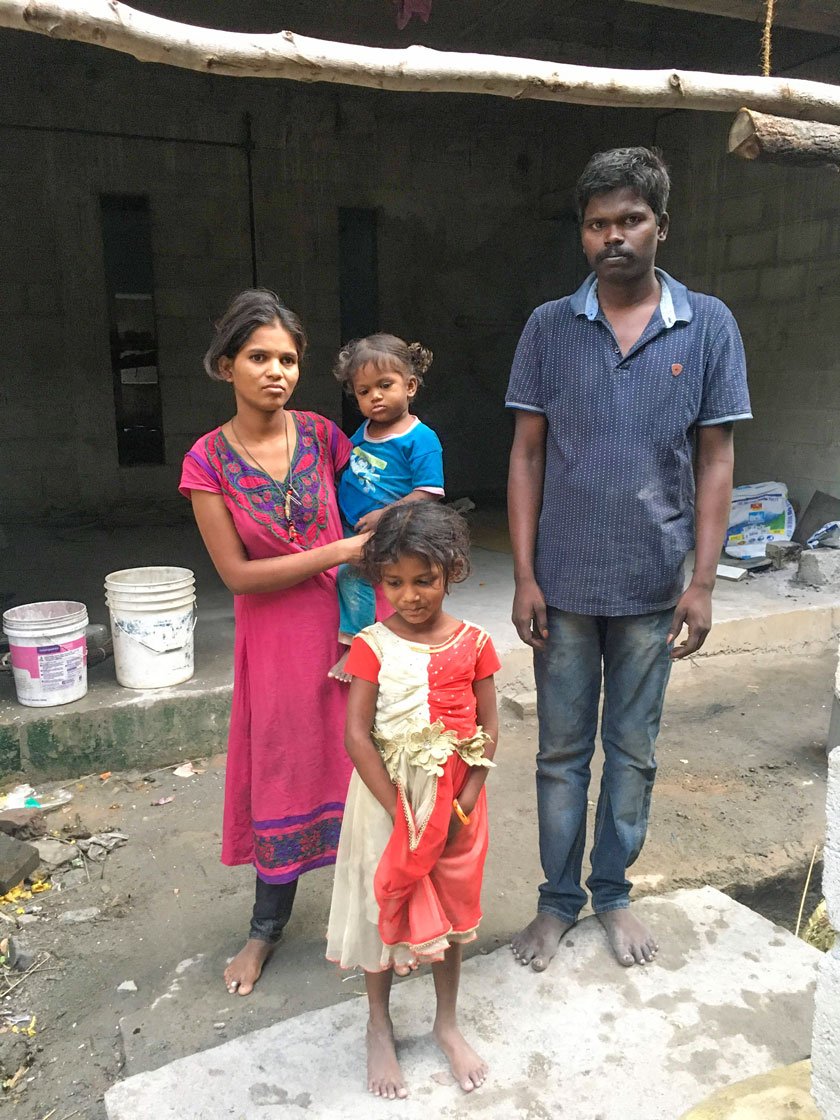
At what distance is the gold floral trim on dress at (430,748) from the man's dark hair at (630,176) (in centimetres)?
126

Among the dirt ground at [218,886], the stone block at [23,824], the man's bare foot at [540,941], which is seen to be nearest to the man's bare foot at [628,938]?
the man's bare foot at [540,941]

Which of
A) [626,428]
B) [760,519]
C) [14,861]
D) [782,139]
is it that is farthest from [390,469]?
[760,519]

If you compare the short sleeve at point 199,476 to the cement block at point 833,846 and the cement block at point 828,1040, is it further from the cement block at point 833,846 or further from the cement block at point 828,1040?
the cement block at point 828,1040

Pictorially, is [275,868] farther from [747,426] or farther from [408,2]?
[747,426]

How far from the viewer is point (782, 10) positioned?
454 centimetres

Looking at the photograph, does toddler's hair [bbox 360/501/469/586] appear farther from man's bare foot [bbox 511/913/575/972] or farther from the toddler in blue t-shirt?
man's bare foot [bbox 511/913/575/972]

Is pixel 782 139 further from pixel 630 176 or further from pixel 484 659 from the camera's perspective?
pixel 484 659

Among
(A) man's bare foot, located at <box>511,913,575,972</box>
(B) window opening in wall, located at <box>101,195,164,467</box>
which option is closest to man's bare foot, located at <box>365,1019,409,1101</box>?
(A) man's bare foot, located at <box>511,913,575,972</box>

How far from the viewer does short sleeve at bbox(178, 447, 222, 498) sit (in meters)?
2.02

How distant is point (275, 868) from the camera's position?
7.43ft

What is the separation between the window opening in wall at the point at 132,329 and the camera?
8.25m

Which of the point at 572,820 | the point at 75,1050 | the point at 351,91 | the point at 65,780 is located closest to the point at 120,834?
the point at 65,780

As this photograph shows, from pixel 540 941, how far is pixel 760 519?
203 inches

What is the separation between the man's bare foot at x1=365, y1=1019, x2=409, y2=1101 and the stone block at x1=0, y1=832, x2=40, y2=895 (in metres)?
1.63
